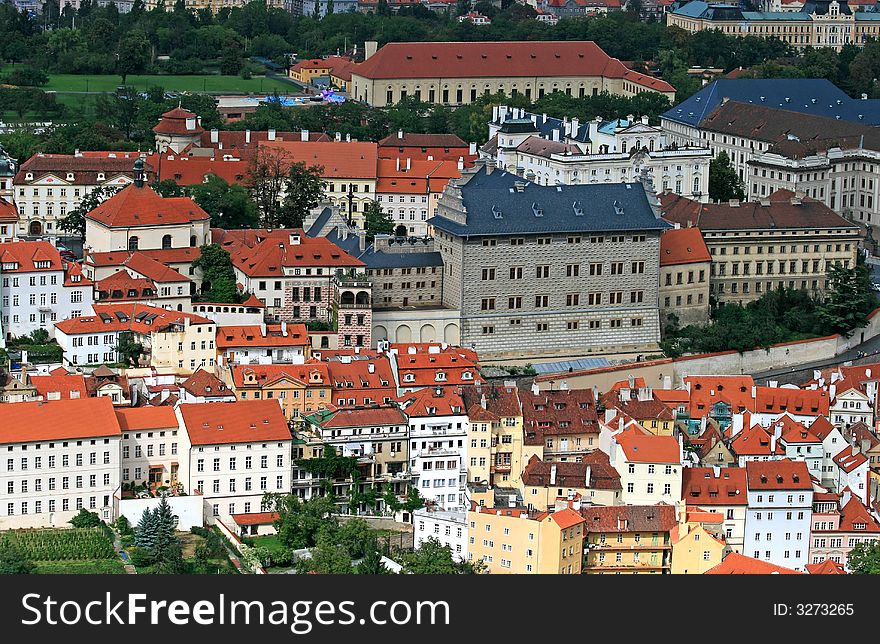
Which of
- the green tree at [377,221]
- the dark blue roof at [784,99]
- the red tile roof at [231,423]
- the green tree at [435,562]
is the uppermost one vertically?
the dark blue roof at [784,99]

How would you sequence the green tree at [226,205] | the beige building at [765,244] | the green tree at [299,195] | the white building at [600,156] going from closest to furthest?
the beige building at [765,244], the green tree at [226,205], the green tree at [299,195], the white building at [600,156]

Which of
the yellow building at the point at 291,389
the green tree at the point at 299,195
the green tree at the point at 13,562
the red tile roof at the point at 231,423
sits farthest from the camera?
the green tree at the point at 299,195

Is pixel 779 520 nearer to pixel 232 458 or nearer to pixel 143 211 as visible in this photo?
pixel 232 458

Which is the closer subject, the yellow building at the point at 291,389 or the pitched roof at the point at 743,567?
the pitched roof at the point at 743,567

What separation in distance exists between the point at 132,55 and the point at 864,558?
3152 inches

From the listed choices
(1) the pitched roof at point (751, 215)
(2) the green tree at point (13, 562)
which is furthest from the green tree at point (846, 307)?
(2) the green tree at point (13, 562)

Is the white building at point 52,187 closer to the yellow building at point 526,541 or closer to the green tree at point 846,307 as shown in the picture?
the green tree at point 846,307

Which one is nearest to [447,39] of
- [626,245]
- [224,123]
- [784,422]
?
[224,123]

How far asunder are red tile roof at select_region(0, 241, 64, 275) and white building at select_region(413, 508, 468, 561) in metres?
18.3

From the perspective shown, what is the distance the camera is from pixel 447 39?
158625mm

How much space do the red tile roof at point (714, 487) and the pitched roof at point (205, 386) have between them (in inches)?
558

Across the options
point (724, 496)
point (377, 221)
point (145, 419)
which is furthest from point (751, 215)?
point (145, 419)

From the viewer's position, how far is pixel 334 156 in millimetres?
103500

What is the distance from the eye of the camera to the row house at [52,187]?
96125 mm
